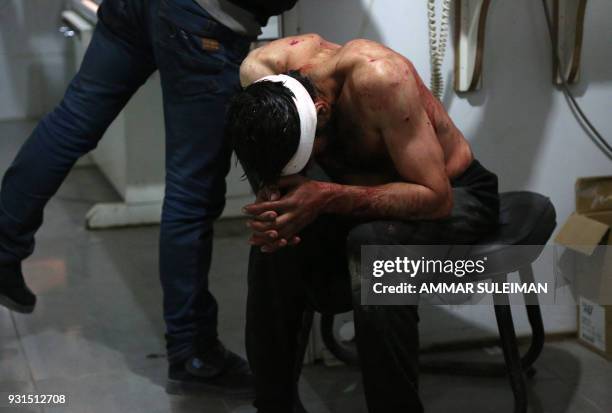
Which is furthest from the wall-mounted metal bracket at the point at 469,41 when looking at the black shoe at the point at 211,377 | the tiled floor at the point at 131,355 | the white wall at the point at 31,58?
the white wall at the point at 31,58

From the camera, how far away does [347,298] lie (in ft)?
5.67

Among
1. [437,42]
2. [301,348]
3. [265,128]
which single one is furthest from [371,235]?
[437,42]

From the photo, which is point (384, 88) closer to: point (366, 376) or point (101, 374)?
point (366, 376)

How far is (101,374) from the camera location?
2.19 metres

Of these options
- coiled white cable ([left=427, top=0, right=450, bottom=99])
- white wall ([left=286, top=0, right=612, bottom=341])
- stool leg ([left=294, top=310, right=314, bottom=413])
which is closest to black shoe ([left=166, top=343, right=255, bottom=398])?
stool leg ([left=294, top=310, right=314, bottom=413])

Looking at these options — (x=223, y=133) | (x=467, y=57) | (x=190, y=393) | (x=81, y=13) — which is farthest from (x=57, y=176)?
(x=81, y=13)

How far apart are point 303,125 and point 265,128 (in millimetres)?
66

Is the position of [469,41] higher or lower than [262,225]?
higher

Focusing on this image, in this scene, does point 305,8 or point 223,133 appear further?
point 305,8

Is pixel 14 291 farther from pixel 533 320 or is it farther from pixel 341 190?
pixel 533 320

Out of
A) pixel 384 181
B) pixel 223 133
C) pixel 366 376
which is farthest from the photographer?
pixel 223 133

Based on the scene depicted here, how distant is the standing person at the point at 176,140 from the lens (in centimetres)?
188

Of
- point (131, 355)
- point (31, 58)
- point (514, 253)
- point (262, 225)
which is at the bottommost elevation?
point (131, 355)

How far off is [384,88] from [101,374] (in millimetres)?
1035
